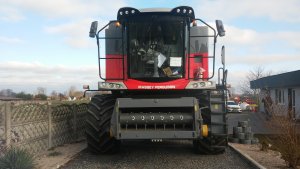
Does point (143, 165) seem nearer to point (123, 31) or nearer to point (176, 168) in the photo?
point (176, 168)

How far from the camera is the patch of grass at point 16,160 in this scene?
26.3 feet

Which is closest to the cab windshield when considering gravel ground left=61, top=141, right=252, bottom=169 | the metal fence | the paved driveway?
gravel ground left=61, top=141, right=252, bottom=169

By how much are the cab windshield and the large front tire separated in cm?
113

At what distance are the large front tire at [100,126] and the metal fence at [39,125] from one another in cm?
153

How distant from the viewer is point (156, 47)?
35.8 feet

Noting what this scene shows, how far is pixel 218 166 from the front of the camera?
388 inches

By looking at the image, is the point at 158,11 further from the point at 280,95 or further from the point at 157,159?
the point at 280,95

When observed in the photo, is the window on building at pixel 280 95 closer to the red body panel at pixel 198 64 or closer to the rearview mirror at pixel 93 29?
the red body panel at pixel 198 64

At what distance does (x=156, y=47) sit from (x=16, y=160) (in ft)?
15.3

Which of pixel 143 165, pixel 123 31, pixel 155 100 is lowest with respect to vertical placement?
pixel 143 165

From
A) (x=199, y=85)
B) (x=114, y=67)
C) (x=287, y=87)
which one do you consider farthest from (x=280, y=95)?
(x=114, y=67)

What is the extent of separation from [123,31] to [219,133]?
146 inches

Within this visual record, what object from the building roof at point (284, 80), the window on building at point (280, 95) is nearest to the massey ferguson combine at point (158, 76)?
the building roof at point (284, 80)

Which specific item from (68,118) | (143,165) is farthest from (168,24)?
(68,118)
